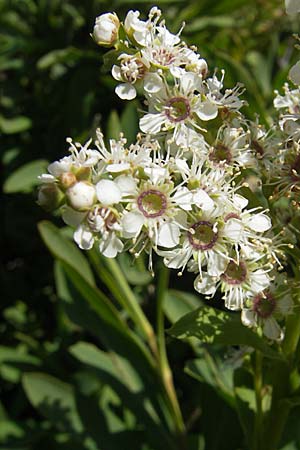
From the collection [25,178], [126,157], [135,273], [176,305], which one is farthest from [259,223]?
[25,178]

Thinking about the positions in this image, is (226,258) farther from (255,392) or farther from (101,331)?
(101,331)

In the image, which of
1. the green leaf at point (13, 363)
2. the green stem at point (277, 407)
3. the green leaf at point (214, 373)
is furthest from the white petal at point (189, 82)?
the green leaf at point (13, 363)

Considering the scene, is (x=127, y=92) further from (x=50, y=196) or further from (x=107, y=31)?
(x=50, y=196)

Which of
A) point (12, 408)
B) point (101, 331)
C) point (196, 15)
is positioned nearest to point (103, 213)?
point (101, 331)

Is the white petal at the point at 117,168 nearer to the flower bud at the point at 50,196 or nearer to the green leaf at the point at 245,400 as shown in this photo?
the flower bud at the point at 50,196

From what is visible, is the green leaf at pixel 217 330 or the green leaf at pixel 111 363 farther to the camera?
the green leaf at pixel 111 363

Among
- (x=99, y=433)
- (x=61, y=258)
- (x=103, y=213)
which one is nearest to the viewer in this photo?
(x=103, y=213)

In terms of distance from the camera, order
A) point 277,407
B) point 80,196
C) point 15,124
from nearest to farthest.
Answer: point 80,196, point 277,407, point 15,124
